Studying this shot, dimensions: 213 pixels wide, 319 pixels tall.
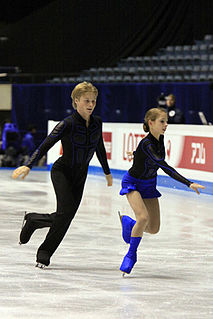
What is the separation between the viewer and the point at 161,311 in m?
4.06

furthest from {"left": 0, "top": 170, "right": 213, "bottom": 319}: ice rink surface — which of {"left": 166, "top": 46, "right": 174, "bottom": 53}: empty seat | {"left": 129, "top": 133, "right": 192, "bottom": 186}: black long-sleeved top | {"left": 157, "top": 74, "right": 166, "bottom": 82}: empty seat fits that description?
{"left": 166, "top": 46, "right": 174, "bottom": 53}: empty seat

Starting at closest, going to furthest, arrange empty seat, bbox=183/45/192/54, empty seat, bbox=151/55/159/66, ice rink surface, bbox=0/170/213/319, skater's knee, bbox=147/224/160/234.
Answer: ice rink surface, bbox=0/170/213/319
skater's knee, bbox=147/224/160/234
empty seat, bbox=183/45/192/54
empty seat, bbox=151/55/159/66

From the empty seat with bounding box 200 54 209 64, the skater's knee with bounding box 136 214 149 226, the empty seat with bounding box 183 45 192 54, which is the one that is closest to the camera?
the skater's knee with bounding box 136 214 149 226

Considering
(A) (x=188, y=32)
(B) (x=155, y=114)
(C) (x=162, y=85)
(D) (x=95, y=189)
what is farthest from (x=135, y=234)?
(A) (x=188, y=32)

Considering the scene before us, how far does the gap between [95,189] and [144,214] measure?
7124 millimetres

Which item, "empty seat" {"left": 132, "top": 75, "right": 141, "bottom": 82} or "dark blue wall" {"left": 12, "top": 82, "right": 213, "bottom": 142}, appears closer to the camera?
"dark blue wall" {"left": 12, "top": 82, "right": 213, "bottom": 142}

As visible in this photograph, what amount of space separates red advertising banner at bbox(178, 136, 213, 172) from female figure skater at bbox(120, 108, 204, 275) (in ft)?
21.0

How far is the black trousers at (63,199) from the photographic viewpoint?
5.21 m

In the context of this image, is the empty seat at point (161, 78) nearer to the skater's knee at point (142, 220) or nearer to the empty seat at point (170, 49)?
the empty seat at point (170, 49)

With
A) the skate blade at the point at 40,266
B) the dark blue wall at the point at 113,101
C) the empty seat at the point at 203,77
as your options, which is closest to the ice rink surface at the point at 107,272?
the skate blade at the point at 40,266

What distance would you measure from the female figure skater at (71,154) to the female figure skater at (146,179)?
373 millimetres

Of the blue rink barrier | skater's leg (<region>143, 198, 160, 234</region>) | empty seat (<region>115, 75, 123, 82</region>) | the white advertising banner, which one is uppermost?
empty seat (<region>115, 75, 123, 82</region>)

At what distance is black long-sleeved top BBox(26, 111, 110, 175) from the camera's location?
16.9 feet

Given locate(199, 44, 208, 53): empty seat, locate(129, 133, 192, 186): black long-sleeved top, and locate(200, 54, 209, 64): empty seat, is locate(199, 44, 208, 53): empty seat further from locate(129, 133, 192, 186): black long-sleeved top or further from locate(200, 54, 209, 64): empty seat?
locate(129, 133, 192, 186): black long-sleeved top
